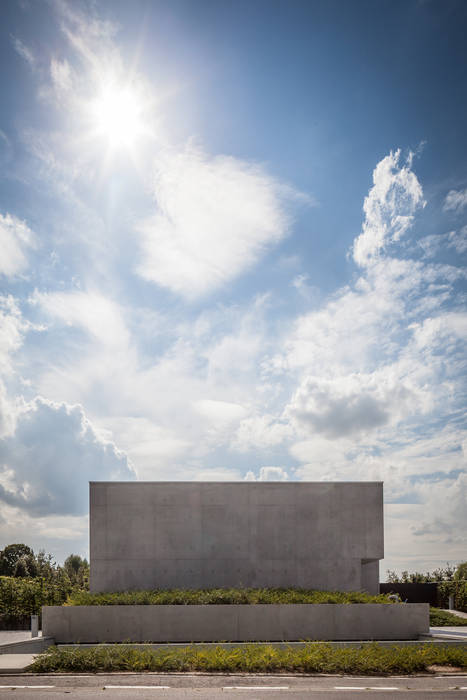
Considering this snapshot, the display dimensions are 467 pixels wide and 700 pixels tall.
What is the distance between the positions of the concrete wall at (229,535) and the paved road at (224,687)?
30.4 ft

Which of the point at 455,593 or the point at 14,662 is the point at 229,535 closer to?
the point at 14,662

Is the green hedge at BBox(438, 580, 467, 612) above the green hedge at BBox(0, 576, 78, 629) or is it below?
below

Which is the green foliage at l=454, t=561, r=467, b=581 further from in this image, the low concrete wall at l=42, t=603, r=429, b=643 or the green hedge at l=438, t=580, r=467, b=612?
the low concrete wall at l=42, t=603, r=429, b=643

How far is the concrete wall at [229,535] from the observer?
72.8 ft

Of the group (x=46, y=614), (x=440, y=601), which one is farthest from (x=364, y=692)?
(x=440, y=601)

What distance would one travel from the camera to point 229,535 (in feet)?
73.9

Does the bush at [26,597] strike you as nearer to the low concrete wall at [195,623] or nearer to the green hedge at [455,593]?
the low concrete wall at [195,623]

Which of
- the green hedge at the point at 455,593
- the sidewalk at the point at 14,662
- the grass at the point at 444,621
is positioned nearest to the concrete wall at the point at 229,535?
the grass at the point at 444,621

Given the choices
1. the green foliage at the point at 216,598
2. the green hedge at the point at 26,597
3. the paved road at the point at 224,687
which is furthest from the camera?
the green hedge at the point at 26,597

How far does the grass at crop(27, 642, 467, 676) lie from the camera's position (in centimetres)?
1298

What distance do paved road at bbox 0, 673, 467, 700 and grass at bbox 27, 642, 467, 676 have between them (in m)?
0.36

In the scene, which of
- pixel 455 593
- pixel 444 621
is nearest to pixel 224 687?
pixel 444 621

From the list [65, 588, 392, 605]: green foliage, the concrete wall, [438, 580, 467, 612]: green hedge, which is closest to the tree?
[438, 580, 467, 612]: green hedge

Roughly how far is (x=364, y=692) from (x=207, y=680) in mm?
3258
